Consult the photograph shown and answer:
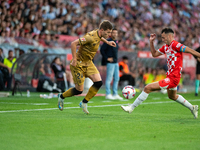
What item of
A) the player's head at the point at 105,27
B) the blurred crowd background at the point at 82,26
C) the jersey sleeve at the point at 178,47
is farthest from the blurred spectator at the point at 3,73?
the jersey sleeve at the point at 178,47

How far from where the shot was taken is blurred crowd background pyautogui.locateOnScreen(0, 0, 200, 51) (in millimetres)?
17859

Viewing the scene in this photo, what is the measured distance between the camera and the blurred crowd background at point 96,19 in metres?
17.9

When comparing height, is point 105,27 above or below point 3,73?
above

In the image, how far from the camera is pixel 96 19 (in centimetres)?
2472

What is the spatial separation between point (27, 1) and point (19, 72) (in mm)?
5246

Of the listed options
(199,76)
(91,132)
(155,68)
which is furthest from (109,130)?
(155,68)

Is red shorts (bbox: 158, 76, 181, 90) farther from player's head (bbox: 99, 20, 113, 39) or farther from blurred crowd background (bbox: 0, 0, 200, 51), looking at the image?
blurred crowd background (bbox: 0, 0, 200, 51)

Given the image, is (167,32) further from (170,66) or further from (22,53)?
(22,53)

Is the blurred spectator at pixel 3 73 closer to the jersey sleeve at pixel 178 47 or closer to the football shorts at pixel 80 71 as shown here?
the football shorts at pixel 80 71

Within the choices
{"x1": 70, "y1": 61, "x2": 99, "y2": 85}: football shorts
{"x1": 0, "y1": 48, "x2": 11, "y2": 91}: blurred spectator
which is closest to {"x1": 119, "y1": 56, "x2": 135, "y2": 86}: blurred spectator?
{"x1": 0, "y1": 48, "x2": 11, "y2": 91}: blurred spectator

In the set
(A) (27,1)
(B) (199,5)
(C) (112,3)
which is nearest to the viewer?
(A) (27,1)

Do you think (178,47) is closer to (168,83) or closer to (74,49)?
(168,83)

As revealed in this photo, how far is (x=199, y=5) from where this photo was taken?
3766cm

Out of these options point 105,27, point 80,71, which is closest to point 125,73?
point 80,71
